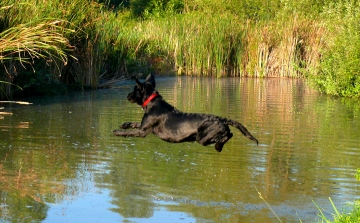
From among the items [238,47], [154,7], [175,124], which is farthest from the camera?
[154,7]

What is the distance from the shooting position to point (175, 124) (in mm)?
8141

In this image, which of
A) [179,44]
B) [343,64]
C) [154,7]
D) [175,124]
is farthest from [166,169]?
[154,7]

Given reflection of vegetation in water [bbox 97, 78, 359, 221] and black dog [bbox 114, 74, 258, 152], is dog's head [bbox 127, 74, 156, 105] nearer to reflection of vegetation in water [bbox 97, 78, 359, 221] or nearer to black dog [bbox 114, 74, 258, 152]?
black dog [bbox 114, 74, 258, 152]

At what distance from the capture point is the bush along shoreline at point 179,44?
49.1ft

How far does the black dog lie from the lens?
8.00 metres

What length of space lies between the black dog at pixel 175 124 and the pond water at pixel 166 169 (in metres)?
0.70

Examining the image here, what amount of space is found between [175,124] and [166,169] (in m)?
1.48

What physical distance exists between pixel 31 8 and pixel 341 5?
1809cm

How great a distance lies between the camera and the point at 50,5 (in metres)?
16.0

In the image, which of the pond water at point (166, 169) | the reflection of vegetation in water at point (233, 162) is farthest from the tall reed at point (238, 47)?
the pond water at point (166, 169)

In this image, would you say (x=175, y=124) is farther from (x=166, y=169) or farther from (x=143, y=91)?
(x=166, y=169)

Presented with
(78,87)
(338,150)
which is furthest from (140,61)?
(338,150)

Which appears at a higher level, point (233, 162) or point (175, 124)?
point (175, 124)

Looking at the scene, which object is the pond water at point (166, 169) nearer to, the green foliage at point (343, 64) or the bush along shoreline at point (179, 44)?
the bush along shoreline at point (179, 44)
